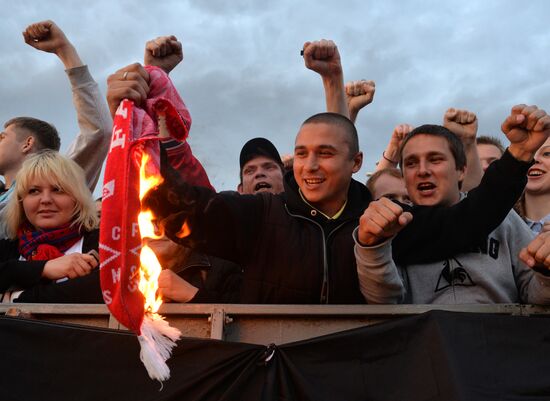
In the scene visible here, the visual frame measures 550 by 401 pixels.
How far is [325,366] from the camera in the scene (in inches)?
102

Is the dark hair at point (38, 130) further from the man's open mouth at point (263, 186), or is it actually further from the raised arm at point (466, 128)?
the raised arm at point (466, 128)

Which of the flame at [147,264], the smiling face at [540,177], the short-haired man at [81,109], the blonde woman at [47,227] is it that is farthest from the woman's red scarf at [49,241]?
the smiling face at [540,177]

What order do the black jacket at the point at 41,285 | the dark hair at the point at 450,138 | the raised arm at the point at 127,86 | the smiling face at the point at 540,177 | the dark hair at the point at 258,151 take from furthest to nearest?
the dark hair at the point at 258,151, the smiling face at the point at 540,177, the dark hair at the point at 450,138, the black jacket at the point at 41,285, the raised arm at the point at 127,86

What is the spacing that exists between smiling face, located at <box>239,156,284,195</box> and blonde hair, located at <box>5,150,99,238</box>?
1392 mm

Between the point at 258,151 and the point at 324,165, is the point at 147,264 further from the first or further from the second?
the point at 258,151

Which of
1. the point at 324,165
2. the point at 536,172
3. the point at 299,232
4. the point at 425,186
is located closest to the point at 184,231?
the point at 299,232

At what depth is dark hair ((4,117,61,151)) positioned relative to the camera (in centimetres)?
515

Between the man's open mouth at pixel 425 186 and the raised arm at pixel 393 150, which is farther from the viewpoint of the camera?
the raised arm at pixel 393 150

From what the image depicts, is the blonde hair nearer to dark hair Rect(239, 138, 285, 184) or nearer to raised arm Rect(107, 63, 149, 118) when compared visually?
raised arm Rect(107, 63, 149, 118)

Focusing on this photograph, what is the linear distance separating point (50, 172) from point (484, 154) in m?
3.35

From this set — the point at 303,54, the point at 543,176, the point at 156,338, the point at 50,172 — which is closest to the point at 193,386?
the point at 156,338

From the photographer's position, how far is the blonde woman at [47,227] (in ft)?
11.4

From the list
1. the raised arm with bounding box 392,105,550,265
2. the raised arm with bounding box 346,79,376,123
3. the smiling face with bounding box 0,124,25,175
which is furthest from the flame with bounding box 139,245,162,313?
the raised arm with bounding box 346,79,376,123

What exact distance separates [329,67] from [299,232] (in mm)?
1636
